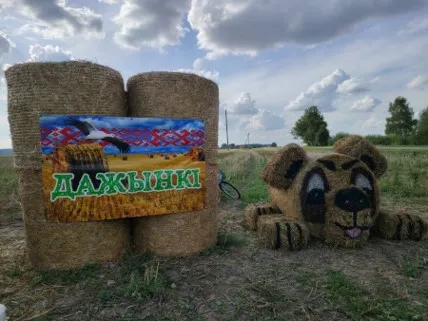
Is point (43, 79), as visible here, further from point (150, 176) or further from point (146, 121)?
point (150, 176)

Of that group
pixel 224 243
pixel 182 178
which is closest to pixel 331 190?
pixel 224 243

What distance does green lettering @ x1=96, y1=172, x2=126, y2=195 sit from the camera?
137 inches

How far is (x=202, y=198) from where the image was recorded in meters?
3.97

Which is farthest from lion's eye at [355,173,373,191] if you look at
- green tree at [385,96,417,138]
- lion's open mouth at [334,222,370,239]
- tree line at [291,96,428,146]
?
green tree at [385,96,417,138]

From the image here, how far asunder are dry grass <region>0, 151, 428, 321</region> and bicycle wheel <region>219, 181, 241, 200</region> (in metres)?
4.12

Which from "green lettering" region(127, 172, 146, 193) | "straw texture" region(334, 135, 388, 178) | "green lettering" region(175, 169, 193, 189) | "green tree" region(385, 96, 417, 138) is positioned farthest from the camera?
"green tree" region(385, 96, 417, 138)

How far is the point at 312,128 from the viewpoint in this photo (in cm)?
6669

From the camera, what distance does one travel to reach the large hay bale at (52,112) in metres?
3.35

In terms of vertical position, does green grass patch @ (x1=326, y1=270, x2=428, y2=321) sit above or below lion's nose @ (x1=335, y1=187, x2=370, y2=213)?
below

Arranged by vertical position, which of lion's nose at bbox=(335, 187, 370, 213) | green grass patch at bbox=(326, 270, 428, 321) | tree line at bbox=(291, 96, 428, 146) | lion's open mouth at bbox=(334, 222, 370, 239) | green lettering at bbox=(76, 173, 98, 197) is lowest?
green grass patch at bbox=(326, 270, 428, 321)

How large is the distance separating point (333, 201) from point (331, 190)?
15cm

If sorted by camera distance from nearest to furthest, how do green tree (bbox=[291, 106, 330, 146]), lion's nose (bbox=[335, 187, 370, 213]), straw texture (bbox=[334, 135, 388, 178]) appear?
lion's nose (bbox=[335, 187, 370, 213]) → straw texture (bbox=[334, 135, 388, 178]) → green tree (bbox=[291, 106, 330, 146])

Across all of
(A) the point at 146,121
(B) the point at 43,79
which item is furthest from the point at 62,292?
(B) the point at 43,79

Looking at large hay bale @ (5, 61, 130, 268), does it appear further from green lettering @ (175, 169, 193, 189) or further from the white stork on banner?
green lettering @ (175, 169, 193, 189)
